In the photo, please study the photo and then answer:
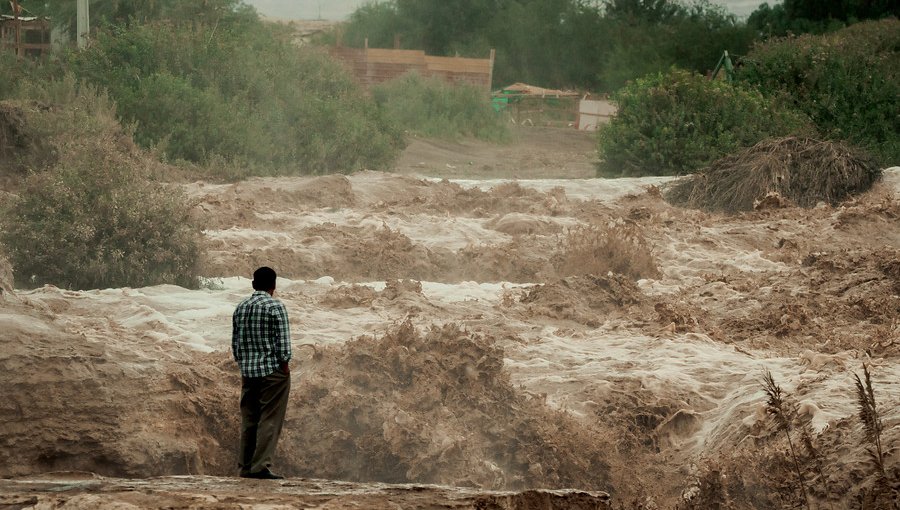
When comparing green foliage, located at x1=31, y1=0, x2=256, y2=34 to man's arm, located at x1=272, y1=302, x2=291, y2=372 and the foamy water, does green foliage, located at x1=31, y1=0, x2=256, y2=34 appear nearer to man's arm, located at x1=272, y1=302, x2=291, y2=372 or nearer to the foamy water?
the foamy water

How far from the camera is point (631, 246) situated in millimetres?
13141

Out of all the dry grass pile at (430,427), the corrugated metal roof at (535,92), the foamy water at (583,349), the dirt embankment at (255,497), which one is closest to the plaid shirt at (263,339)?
the dry grass pile at (430,427)

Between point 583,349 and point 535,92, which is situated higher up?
point 535,92

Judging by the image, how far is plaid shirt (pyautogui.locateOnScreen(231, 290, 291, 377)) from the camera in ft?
19.1

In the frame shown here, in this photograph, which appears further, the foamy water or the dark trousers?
the foamy water

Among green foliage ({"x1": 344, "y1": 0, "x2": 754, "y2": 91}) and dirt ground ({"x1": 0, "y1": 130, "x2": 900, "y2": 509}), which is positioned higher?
green foliage ({"x1": 344, "y1": 0, "x2": 754, "y2": 91})

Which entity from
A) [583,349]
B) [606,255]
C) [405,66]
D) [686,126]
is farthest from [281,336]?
[405,66]

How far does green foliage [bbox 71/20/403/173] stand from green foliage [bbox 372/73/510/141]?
6539 millimetres

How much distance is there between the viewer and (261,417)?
5941 millimetres

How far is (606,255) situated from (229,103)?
384 inches

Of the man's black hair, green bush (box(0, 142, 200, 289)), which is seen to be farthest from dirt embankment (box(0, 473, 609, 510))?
green bush (box(0, 142, 200, 289))

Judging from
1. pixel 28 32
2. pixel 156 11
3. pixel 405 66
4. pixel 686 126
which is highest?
pixel 156 11

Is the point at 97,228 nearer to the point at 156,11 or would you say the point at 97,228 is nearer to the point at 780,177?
the point at 780,177

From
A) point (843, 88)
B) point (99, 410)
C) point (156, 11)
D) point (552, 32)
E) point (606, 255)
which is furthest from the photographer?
point (552, 32)
